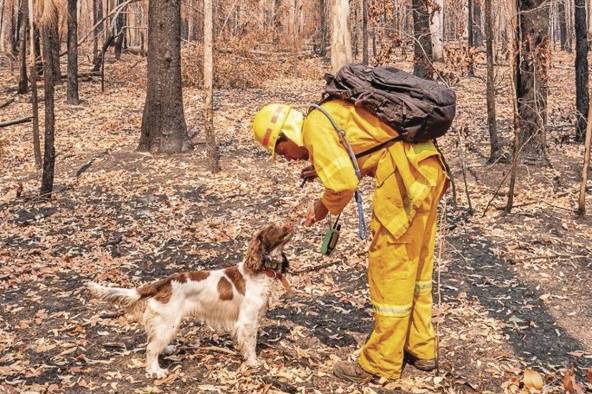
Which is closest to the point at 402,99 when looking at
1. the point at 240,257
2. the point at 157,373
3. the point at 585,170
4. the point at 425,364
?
the point at 425,364

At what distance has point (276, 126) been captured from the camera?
4.34 m

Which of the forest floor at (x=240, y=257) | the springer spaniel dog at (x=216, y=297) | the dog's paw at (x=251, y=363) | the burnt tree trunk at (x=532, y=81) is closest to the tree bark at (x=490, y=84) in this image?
the forest floor at (x=240, y=257)

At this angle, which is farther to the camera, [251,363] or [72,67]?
[72,67]

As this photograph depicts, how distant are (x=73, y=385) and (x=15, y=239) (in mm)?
4725

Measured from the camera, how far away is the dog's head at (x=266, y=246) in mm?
4723

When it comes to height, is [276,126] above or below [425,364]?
above

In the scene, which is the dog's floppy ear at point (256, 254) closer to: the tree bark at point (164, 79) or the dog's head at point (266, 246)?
the dog's head at point (266, 246)

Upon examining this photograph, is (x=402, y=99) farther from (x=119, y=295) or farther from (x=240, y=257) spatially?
(x=240, y=257)

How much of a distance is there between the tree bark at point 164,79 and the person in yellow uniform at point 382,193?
7.93 m

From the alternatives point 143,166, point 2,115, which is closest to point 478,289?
point 143,166

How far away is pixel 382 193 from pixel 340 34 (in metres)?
5.70

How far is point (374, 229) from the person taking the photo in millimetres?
4336

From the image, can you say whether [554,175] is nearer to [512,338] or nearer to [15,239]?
[512,338]

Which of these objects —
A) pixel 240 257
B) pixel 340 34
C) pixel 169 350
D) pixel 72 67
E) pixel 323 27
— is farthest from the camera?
pixel 323 27
